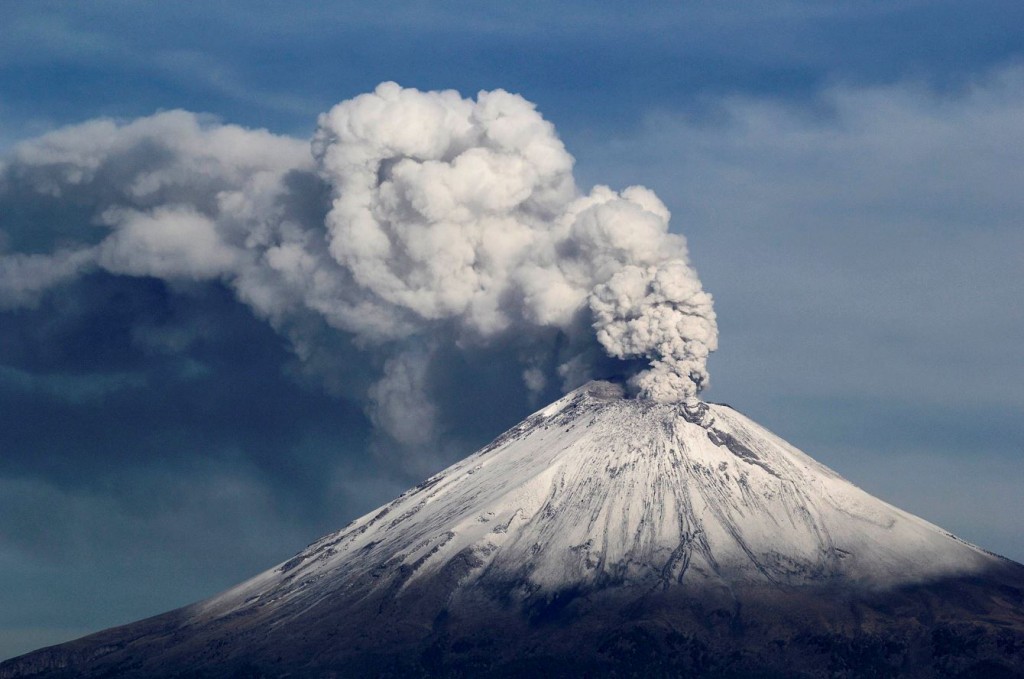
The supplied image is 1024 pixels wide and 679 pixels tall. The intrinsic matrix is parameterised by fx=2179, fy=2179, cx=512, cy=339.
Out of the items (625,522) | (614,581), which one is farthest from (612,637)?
(625,522)

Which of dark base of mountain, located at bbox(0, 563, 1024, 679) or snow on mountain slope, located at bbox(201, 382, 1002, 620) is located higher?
snow on mountain slope, located at bbox(201, 382, 1002, 620)

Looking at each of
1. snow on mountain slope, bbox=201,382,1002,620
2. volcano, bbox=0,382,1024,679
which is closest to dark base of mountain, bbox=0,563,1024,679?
volcano, bbox=0,382,1024,679

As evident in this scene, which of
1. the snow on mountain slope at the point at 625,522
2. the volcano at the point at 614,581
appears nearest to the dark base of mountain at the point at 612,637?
the volcano at the point at 614,581

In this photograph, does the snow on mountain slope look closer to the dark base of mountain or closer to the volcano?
the volcano

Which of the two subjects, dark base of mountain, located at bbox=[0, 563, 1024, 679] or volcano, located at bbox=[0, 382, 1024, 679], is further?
volcano, located at bbox=[0, 382, 1024, 679]

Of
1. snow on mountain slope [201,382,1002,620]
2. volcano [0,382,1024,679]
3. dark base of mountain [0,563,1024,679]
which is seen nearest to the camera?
dark base of mountain [0,563,1024,679]

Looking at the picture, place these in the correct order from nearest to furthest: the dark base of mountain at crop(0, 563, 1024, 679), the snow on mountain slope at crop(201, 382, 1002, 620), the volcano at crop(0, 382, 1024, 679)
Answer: the dark base of mountain at crop(0, 563, 1024, 679), the volcano at crop(0, 382, 1024, 679), the snow on mountain slope at crop(201, 382, 1002, 620)

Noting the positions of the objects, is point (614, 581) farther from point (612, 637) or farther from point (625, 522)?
point (612, 637)
